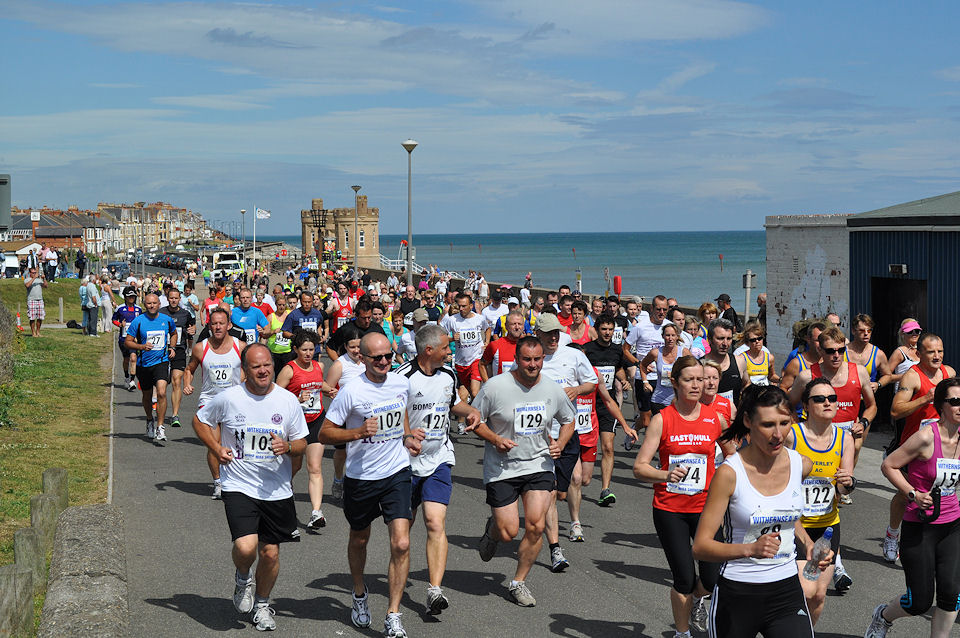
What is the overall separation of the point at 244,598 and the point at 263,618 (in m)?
0.28

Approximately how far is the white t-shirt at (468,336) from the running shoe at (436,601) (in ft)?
25.3

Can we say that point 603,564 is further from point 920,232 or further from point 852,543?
point 920,232

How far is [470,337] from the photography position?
1455cm

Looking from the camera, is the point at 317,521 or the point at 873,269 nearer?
the point at 317,521

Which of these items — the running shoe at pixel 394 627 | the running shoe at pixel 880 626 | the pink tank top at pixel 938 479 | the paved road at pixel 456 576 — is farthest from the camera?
the paved road at pixel 456 576

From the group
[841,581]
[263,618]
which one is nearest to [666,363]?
[841,581]

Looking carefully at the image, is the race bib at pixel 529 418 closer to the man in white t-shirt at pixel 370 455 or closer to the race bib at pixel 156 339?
the man in white t-shirt at pixel 370 455

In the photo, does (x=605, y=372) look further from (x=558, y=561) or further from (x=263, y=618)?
(x=263, y=618)

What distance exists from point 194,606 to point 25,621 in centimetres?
117

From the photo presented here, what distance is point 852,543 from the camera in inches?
358

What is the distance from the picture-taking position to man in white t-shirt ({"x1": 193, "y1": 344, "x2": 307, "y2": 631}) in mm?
6590

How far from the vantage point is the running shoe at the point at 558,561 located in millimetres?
8148

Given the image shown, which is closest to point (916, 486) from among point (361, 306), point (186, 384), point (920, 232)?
point (361, 306)

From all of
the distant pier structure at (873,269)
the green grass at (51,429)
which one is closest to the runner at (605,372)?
the green grass at (51,429)
